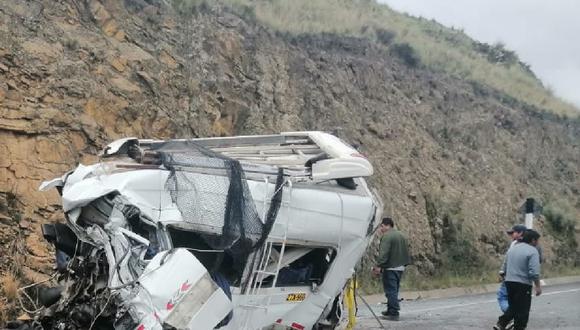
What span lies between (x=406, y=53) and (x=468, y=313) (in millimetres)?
16511

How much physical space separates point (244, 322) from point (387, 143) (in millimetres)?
15793

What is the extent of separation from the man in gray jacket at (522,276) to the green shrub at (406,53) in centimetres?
1856

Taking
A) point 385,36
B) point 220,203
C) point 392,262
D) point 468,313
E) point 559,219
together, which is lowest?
point 559,219

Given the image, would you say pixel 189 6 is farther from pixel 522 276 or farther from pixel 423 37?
pixel 423 37


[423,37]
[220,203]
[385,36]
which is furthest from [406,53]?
[220,203]

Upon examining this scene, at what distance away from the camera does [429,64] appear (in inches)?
1174

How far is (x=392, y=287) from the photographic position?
1143cm

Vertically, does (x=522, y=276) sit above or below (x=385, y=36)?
below

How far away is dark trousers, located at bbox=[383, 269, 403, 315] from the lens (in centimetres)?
1142

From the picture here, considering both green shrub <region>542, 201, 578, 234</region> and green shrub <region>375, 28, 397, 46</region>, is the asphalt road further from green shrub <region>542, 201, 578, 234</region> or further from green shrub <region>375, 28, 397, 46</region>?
green shrub <region>375, 28, 397, 46</region>

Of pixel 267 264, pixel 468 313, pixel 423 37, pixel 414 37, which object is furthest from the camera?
pixel 423 37

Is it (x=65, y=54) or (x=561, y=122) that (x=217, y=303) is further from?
(x=561, y=122)

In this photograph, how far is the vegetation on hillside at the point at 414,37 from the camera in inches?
960

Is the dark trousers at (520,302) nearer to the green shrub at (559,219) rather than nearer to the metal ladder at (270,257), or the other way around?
the metal ladder at (270,257)
